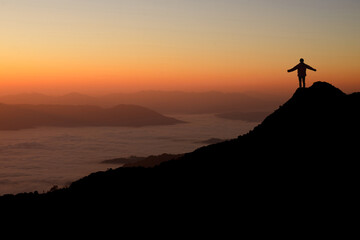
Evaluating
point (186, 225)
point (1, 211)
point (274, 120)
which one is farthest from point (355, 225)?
point (1, 211)

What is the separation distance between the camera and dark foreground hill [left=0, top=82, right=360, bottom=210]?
2169 centimetres

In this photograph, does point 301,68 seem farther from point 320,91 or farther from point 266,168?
point 266,168

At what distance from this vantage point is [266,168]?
2394cm

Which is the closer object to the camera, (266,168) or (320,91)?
(266,168)

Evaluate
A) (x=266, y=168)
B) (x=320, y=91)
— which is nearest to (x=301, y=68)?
(x=320, y=91)

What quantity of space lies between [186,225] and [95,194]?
8.46 meters

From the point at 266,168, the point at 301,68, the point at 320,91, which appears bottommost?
the point at 266,168

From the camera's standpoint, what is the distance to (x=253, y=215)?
766 inches

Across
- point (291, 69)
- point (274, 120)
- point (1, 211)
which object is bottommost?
point (1, 211)

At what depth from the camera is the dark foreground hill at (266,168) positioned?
71.2ft

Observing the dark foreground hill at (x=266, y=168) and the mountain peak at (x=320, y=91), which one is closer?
the dark foreground hill at (x=266, y=168)

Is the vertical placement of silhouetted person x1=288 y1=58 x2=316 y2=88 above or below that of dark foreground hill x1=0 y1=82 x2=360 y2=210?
above

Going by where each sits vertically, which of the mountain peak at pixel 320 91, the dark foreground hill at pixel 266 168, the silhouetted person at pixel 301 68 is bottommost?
the dark foreground hill at pixel 266 168

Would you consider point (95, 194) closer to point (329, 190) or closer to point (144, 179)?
point (144, 179)
